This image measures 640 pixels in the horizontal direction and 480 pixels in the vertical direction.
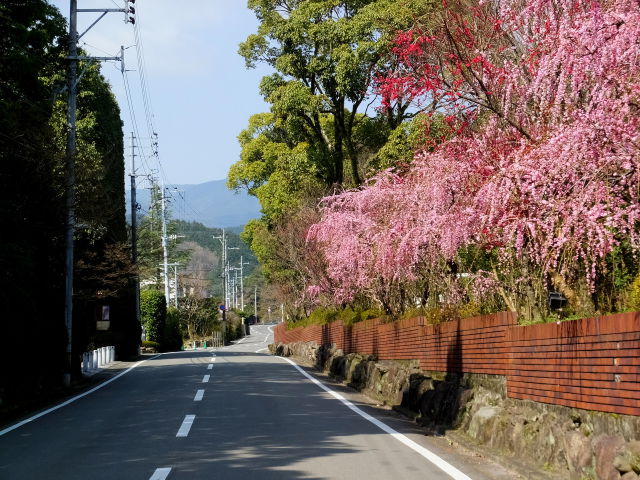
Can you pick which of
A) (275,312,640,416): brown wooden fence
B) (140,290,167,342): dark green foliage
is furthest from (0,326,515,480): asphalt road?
(140,290,167,342): dark green foliage

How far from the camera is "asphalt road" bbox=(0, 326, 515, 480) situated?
343 inches

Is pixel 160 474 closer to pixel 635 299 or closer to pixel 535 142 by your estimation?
pixel 635 299

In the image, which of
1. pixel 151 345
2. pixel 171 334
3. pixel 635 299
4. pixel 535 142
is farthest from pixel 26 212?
pixel 171 334

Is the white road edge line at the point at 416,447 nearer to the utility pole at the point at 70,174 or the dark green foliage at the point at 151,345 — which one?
the utility pole at the point at 70,174

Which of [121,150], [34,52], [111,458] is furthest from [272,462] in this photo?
[121,150]

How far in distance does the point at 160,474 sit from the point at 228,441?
2391 mm

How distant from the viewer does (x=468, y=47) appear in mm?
→ 11766

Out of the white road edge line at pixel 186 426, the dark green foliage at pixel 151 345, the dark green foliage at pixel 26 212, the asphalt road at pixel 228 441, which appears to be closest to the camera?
the asphalt road at pixel 228 441

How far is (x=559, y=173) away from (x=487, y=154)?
10.4 ft

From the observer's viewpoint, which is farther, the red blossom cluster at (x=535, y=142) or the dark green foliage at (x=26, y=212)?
the dark green foliage at (x=26, y=212)

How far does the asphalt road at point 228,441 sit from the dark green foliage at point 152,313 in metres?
42.4

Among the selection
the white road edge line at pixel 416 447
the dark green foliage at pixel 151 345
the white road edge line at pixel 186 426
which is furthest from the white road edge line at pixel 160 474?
the dark green foliage at pixel 151 345

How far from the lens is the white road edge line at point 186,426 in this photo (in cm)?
1157

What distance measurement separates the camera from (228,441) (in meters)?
10.8
